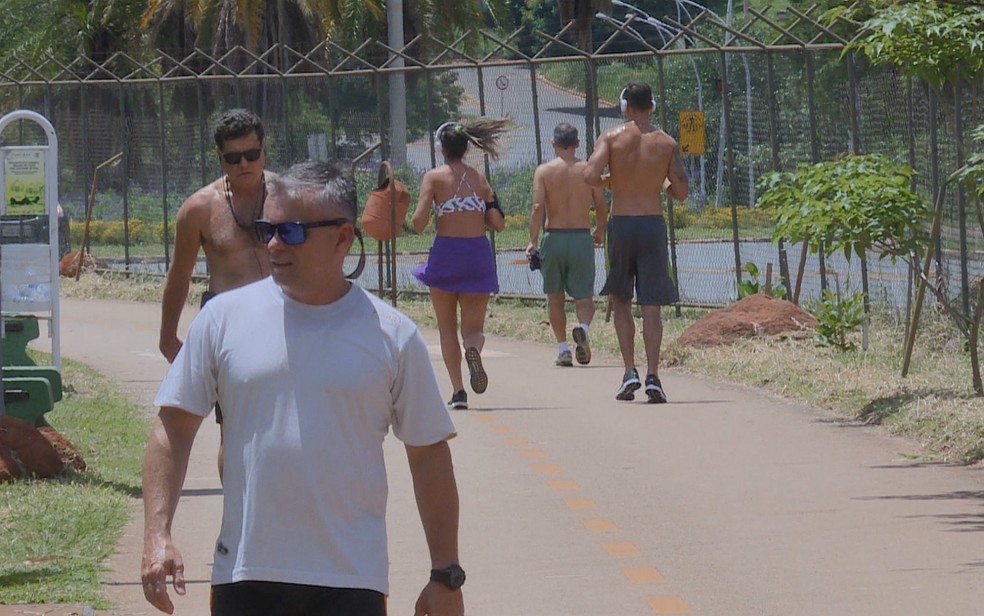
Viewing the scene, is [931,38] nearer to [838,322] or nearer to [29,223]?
[838,322]

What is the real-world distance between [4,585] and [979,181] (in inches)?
235

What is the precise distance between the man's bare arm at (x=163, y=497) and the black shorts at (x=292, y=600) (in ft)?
0.44

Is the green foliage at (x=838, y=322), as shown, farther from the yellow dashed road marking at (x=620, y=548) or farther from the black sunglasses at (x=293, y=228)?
the black sunglasses at (x=293, y=228)

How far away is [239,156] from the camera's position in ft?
23.9

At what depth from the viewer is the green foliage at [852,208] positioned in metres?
11.8

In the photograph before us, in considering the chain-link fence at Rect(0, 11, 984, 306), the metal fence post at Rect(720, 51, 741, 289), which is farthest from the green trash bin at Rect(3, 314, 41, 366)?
the metal fence post at Rect(720, 51, 741, 289)

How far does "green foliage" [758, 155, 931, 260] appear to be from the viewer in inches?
464

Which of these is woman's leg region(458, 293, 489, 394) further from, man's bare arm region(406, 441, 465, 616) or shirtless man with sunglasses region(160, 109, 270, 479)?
man's bare arm region(406, 441, 465, 616)

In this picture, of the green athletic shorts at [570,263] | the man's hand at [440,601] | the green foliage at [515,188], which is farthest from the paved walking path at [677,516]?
the green foliage at [515,188]

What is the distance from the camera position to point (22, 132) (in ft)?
82.3

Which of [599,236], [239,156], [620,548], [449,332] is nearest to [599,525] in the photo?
[620,548]

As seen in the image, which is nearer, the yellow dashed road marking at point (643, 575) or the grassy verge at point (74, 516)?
the grassy verge at point (74, 516)

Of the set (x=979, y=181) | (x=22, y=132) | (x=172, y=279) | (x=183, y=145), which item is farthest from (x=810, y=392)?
(x=22, y=132)

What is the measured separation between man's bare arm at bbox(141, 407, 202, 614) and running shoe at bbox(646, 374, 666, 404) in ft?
28.0
